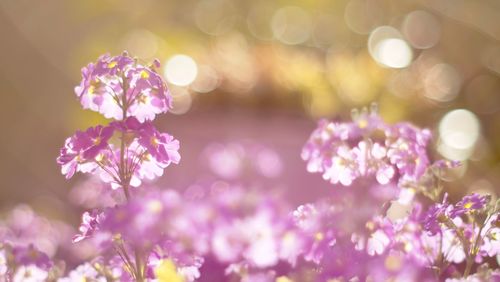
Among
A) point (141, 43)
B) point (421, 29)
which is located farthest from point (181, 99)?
point (421, 29)

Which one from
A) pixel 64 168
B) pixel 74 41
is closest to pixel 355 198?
pixel 64 168

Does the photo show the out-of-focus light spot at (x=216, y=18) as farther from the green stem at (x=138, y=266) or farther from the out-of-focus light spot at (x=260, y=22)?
the green stem at (x=138, y=266)

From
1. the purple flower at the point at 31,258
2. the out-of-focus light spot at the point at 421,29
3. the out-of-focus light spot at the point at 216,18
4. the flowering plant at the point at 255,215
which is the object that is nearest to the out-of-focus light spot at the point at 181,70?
the out-of-focus light spot at the point at 216,18

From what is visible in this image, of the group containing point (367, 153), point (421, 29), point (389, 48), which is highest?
point (421, 29)

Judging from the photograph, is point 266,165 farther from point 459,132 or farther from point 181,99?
point 459,132

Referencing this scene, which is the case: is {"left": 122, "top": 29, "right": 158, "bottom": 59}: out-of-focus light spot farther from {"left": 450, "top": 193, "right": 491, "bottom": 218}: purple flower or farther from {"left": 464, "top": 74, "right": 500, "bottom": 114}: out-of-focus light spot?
{"left": 450, "top": 193, "right": 491, "bottom": 218}: purple flower

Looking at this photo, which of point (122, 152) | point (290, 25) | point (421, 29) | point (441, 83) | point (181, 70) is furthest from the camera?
point (421, 29)

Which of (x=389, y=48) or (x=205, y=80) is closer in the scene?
(x=205, y=80)
